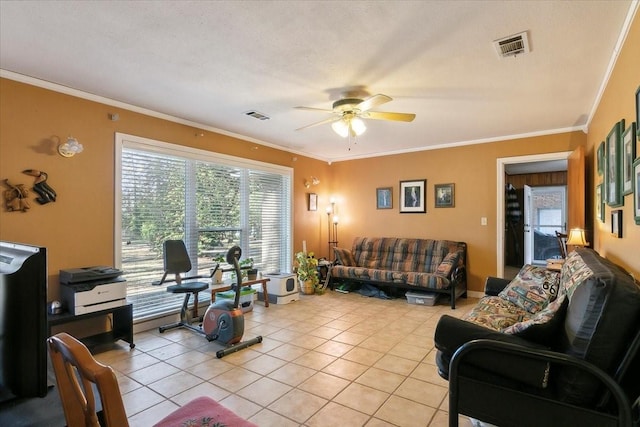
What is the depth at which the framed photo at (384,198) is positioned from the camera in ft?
20.1

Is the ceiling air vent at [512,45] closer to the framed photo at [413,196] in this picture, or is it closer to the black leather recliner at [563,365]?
the black leather recliner at [563,365]

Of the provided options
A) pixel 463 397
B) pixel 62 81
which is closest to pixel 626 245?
pixel 463 397

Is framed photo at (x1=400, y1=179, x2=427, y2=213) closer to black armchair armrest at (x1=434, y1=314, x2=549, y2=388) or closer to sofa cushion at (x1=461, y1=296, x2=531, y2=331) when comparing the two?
sofa cushion at (x1=461, y1=296, x2=531, y2=331)

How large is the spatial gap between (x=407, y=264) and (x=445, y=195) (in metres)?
1.29

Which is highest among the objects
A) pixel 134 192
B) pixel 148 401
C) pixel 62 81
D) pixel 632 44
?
pixel 62 81

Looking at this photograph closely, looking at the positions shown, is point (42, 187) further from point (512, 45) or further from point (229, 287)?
point (512, 45)

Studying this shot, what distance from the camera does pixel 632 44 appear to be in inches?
79.4

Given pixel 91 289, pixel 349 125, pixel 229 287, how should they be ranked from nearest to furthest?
pixel 91 289, pixel 349 125, pixel 229 287

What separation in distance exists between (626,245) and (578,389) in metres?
1.28

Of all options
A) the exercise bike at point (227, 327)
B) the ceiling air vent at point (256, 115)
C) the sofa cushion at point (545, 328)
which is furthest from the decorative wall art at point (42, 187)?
the sofa cushion at point (545, 328)

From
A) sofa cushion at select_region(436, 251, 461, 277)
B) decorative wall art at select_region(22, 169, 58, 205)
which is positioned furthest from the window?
sofa cushion at select_region(436, 251, 461, 277)

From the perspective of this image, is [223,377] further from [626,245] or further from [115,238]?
[626,245]

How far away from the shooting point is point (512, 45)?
2367 mm

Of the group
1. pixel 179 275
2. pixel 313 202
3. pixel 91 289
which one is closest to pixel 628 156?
pixel 179 275
